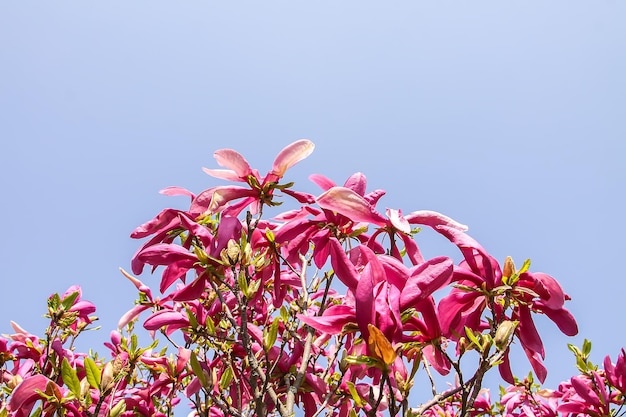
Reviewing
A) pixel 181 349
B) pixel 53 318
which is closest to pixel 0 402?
pixel 53 318

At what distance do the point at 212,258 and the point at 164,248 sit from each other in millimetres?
140

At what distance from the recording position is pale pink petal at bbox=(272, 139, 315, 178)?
1.47 meters

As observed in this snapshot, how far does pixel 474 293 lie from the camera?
3.79 feet

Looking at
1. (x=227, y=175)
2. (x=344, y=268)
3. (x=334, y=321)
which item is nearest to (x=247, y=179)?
(x=227, y=175)

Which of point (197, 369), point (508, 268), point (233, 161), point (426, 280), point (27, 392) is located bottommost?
point (27, 392)

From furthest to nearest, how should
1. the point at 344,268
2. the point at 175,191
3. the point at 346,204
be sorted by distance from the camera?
the point at 175,191
the point at 346,204
the point at 344,268

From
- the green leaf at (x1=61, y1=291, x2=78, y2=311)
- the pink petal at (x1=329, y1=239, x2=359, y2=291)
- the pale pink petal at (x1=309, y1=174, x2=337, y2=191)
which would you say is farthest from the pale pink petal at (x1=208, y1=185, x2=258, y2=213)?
the green leaf at (x1=61, y1=291, x2=78, y2=311)

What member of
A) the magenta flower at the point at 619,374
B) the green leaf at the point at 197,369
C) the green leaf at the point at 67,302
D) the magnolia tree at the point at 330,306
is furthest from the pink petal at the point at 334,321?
the magenta flower at the point at 619,374

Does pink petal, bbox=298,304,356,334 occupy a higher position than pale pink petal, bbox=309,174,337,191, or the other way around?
pale pink petal, bbox=309,174,337,191

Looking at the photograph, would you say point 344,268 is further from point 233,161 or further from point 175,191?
point 175,191

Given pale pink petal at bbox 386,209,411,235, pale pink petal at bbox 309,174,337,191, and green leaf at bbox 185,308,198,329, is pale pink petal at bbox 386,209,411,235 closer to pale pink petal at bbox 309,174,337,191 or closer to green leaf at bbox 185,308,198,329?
pale pink petal at bbox 309,174,337,191

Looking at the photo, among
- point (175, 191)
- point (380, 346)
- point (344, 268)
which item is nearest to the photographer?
point (380, 346)

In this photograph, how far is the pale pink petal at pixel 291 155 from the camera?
1470 millimetres

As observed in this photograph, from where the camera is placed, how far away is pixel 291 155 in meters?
1.47
